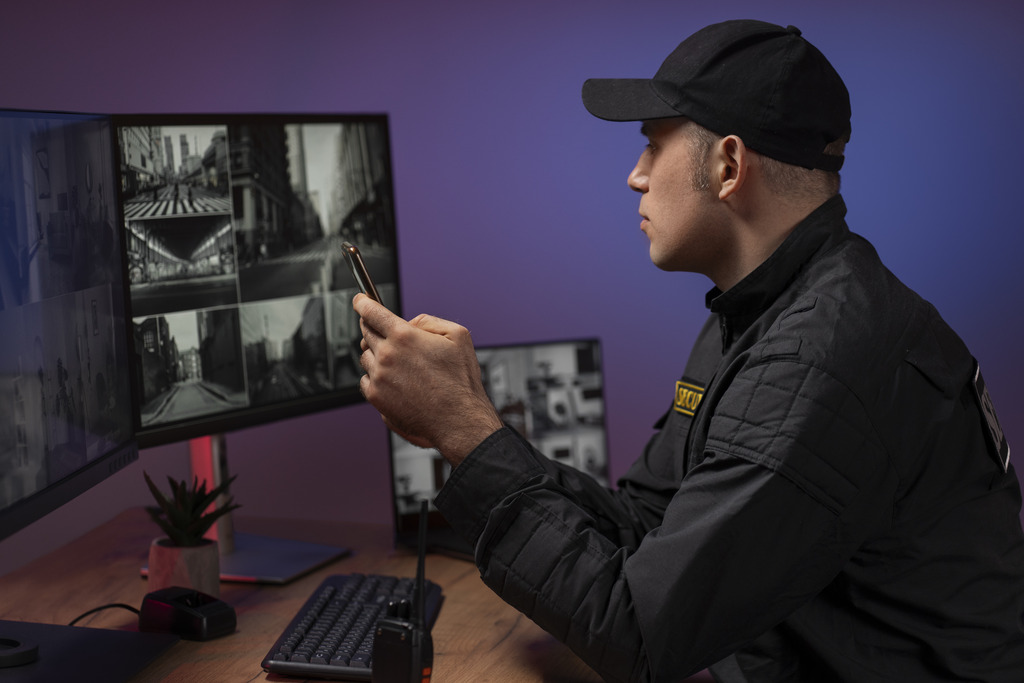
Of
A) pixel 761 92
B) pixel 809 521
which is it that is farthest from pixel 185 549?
pixel 761 92

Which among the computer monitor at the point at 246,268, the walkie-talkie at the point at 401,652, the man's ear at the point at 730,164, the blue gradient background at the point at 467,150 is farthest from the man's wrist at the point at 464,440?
the blue gradient background at the point at 467,150

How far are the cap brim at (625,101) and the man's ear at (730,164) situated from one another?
7 centimetres

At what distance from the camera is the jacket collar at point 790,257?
3.78ft

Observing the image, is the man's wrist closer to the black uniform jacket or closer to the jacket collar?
the black uniform jacket

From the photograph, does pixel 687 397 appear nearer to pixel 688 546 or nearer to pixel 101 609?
pixel 688 546

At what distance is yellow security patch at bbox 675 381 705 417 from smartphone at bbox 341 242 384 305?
479 millimetres

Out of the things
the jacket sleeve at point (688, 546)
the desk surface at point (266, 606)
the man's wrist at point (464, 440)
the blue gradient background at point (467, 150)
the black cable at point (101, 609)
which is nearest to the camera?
the jacket sleeve at point (688, 546)

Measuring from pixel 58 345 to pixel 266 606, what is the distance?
0.48 meters

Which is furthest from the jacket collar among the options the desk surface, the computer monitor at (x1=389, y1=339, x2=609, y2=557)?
the computer monitor at (x1=389, y1=339, x2=609, y2=557)

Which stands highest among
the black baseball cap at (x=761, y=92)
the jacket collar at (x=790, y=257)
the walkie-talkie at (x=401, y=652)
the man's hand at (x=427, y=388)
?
the black baseball cap at (x=761, y=92)

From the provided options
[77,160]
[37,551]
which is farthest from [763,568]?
[37,551]

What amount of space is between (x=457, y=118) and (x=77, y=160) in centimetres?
106

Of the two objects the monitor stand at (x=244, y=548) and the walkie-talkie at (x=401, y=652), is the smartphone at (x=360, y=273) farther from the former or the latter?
the monitor stand at (x=244, y=548)

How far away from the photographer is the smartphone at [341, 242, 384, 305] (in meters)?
1.15
